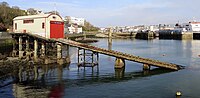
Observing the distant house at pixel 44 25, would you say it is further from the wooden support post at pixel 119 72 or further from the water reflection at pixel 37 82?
the wooden support post at pixel 119 72

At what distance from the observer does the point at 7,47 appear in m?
74.4

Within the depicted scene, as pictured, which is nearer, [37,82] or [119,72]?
[37,82]

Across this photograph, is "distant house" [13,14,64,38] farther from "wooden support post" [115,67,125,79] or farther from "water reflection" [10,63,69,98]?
"wooden support post" [115,67,125,79]

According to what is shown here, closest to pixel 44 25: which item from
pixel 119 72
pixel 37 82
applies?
pixel 37 82

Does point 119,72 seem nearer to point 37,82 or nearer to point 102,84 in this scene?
Answer: point 102,84

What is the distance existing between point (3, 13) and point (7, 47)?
157 feet

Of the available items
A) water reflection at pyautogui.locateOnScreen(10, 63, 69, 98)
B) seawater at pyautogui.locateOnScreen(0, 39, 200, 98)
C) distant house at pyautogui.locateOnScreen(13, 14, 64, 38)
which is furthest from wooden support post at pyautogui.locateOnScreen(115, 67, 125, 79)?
distant house at pyautogui.locateOnScreen(13, 14, 64, 38)

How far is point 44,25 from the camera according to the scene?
2345 inches

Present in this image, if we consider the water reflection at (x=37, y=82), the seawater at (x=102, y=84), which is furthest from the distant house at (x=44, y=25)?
the seawater at (x=102, y=84)

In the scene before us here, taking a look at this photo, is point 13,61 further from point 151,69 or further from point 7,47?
point 151,69

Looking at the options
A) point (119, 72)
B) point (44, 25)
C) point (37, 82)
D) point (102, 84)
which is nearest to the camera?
point (102, 84)

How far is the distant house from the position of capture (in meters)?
59.4

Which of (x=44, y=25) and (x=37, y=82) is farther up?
(x=44, y=25)

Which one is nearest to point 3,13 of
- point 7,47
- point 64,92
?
point 7,47
